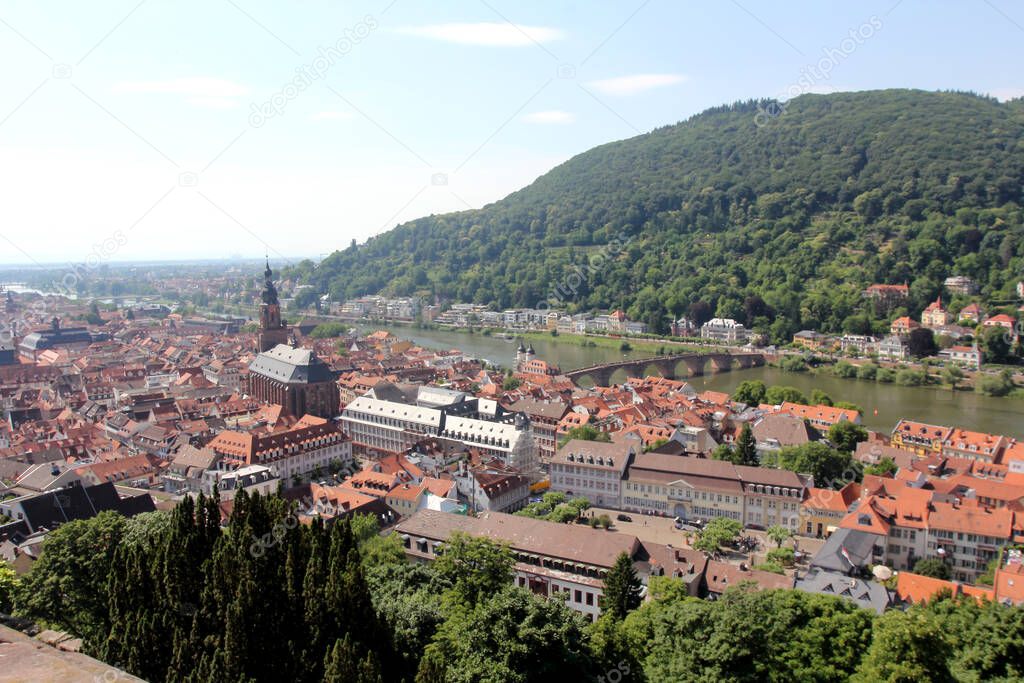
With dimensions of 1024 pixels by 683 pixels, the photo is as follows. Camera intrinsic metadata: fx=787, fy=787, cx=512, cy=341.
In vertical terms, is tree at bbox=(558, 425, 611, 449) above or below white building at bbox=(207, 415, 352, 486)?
above

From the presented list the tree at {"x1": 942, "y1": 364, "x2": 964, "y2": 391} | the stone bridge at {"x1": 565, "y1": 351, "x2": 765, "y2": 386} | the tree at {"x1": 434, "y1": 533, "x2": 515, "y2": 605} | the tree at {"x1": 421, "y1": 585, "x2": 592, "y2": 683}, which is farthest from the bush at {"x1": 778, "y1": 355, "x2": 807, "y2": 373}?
the tree at {"x1": 421, "y1": 585, "x2": 592, "y2": 683}

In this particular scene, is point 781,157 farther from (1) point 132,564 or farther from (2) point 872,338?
(1) point 132,564

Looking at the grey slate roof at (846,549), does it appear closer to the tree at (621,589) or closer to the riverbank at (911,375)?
the tree at (621,589)

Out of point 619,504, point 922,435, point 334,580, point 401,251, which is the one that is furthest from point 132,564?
point 401,251

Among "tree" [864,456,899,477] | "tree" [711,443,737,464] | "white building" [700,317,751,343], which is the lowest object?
"tree" [711,443,737,464]

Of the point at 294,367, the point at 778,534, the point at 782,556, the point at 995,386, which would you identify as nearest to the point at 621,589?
the point at 782,556

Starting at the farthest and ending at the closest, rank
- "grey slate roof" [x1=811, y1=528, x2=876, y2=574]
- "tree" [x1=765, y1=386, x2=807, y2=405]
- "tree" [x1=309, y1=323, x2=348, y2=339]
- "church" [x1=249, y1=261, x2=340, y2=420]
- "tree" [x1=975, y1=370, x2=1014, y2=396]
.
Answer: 1. "tree" [x1=309, y1=323, x2=348, y2=339]
2. "tree" [x1=975, y1=370, x2=1014, y2=396]
3. "tree" [x1=765, y1=386, x2=807, y2=405]
4. "church" [x1=249, y1=261, x2=340, y2=420]
5. "grey slate roof" [x1=811, y1=528, x2=876, y2=574]

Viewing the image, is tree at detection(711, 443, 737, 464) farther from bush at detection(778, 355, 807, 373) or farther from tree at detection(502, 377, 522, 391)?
bush at detection(778, 355, 807, 373)
